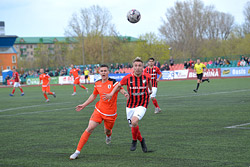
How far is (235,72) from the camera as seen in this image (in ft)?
136

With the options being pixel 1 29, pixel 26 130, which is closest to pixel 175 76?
pixel 26 130

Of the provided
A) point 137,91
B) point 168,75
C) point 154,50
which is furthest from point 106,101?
point 154,50

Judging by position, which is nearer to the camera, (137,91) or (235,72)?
(137,91)

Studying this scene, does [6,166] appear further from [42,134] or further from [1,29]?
[1,29]

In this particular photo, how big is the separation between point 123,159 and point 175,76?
127ft

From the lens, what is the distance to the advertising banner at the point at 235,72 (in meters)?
40.5

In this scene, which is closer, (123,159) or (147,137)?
(123,159)

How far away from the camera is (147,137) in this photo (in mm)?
9242

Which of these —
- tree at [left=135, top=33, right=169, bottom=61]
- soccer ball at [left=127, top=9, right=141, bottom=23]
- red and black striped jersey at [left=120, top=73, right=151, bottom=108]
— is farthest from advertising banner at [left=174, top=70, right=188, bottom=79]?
red and black striped jersey at [left=120, top=73, right=151, bottom=108]

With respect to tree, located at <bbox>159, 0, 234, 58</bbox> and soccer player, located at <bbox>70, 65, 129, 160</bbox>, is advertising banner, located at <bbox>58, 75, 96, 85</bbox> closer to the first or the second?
tree, located at <bbox>159, 0, 234, 58</bbox>

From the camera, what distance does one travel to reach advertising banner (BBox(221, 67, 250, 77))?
40531 mm

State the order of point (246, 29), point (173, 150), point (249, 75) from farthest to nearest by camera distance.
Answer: point (246, 29) < point (249, 75) < point (173, 150)

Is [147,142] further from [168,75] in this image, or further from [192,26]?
[192,26]

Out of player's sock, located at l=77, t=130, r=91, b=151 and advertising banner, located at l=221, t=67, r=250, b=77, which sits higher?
player's sock, located at l=77, t=130, r=91, b=151
